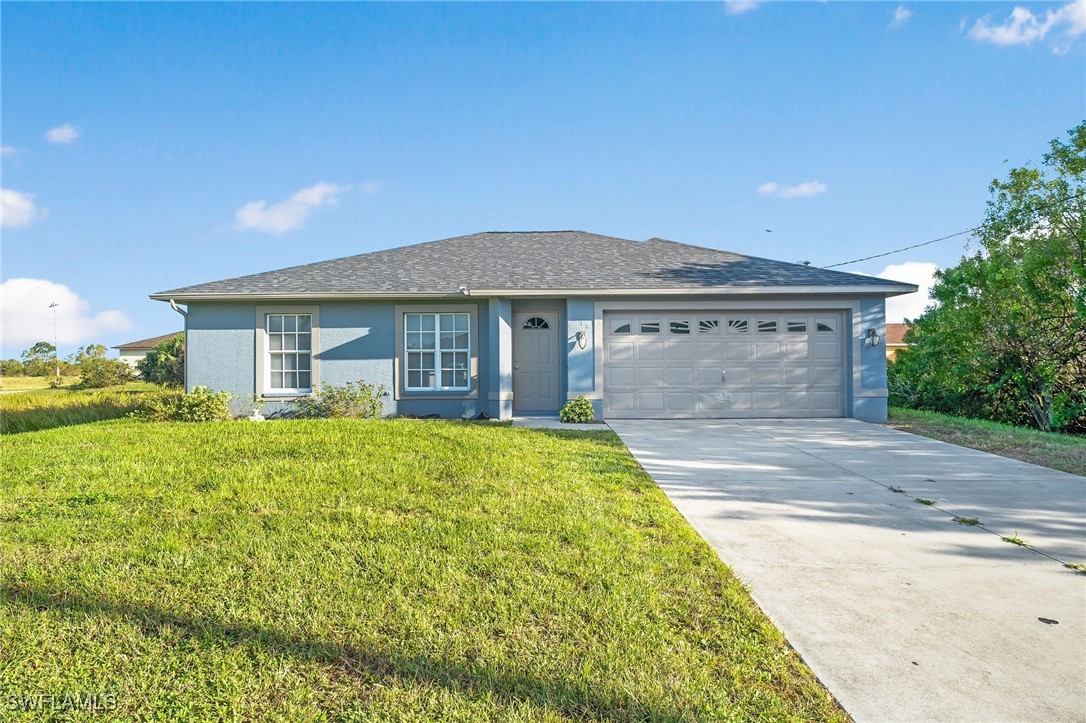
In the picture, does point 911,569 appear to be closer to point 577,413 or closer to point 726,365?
point 577,413

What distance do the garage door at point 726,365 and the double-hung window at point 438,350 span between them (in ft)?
10.2

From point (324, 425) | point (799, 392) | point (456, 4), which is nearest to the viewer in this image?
point (324, 425)

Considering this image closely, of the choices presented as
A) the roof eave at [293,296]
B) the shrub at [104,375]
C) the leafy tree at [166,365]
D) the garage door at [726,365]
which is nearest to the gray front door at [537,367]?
the garage door at [726,365]

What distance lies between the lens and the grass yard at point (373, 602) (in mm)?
2229

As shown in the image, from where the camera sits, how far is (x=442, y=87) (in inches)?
487

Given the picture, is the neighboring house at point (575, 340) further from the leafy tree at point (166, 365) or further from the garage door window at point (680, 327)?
the leafy tree at point (166, 365)

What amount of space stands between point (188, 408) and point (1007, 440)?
562 inches

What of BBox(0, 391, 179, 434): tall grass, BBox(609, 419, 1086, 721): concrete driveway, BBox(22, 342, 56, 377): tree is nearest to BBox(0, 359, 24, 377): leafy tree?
BBox(22, 342, 56, 377): tree

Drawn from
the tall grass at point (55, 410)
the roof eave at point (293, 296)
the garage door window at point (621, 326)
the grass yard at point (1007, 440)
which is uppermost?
the roof eave at point (293, 296)

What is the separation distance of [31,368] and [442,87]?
44.6 meters

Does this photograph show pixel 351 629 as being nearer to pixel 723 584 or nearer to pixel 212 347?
pixel 723 584

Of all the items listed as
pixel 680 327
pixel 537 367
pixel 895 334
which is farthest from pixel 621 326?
pixel 895 334

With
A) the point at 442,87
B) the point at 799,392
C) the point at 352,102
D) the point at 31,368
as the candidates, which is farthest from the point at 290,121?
the point at 31,368

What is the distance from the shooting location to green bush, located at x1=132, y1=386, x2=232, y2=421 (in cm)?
1022
